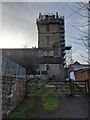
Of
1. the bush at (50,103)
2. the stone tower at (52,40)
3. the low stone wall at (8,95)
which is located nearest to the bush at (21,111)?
the low stone wall at (8,95)

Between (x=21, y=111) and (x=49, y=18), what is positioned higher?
(x=49, y=18)

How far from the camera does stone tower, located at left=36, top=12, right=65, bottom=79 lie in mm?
46125

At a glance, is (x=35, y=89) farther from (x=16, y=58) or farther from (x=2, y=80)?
(x=16, y=58)

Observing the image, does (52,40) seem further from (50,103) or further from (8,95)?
(8,95)

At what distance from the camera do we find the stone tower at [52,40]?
46.1 metres

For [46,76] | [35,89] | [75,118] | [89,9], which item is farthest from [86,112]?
[46,76]

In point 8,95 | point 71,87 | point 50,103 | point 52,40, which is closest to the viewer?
point 8,95

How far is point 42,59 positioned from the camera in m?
47.0

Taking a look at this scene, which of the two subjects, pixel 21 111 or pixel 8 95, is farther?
pixel 21 111

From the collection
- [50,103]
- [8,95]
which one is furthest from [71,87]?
[8,95]

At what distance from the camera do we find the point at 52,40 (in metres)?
49.0

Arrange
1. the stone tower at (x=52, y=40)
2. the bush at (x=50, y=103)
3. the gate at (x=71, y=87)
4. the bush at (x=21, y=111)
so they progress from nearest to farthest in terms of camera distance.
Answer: the bush at (x=21, y=111), the bush at (x=50, y=103), the gate at (x=71, y=87), the stone tower at (x=52, y=40)

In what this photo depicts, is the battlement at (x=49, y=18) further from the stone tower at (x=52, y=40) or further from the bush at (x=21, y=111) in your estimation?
the bush at (x=21, y=111)

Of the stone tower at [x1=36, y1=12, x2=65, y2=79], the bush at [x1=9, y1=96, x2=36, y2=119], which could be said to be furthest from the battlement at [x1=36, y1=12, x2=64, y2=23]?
the bush at [x1=9, y1=96, x2=36, y2=119]
